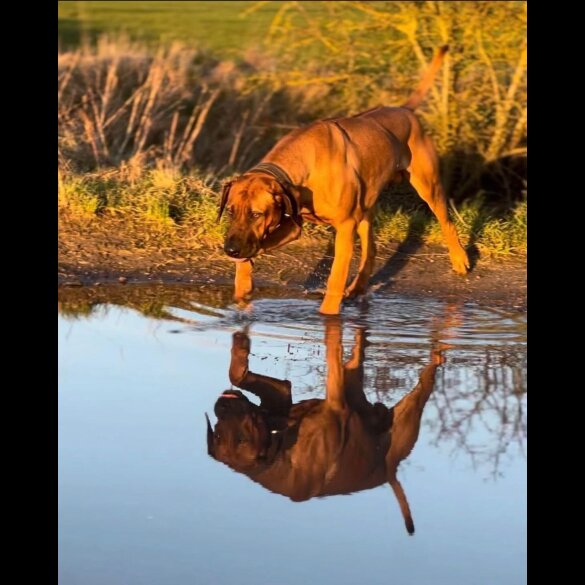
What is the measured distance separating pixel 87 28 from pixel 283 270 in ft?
36.2

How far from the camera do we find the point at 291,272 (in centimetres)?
855

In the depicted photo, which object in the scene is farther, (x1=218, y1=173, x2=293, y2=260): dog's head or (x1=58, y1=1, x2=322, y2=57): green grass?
(x1=58, y1=1, x2=322, y2=57): green grass

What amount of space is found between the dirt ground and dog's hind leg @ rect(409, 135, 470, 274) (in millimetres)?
112

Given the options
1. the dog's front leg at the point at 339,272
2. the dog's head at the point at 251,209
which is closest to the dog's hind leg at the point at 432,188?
the dog's front leg at the point at 339,272

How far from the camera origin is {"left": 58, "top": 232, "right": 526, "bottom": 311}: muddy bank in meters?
8.17

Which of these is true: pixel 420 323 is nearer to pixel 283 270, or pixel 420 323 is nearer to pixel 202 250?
pixel 283 270

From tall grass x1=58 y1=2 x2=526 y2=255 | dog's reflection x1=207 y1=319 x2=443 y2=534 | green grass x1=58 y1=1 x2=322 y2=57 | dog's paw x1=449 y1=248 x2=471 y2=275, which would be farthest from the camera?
green grass x1=58 y1=1 x2=322 y2=57

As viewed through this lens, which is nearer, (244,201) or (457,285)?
(244,201)

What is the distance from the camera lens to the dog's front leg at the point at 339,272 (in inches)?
297

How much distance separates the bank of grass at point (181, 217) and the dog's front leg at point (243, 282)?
1.20 meters

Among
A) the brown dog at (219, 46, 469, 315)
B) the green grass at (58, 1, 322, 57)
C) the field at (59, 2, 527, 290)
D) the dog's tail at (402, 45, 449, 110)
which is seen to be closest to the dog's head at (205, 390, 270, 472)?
the brown dog at (219, 46, 469, 315)

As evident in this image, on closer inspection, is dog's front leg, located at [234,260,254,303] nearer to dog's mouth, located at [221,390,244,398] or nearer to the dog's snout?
the dog's snout
